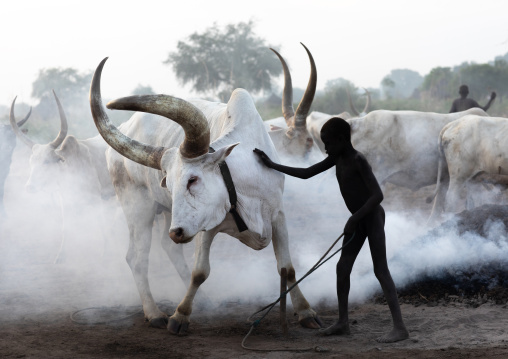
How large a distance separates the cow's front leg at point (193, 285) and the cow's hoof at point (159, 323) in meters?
0.33

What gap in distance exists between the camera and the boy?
4.31 m

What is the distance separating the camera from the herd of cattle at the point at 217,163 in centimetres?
448

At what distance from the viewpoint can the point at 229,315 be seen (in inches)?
219

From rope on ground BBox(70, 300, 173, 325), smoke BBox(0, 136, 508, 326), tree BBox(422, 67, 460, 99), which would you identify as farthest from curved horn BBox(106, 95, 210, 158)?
tree BBox(422, 67, 460, 99)

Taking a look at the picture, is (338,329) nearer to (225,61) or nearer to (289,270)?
(289,270)

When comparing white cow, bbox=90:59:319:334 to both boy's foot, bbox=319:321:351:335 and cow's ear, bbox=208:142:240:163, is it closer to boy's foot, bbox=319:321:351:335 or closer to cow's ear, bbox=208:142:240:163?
cow's ear, bbox=208:142:240:163

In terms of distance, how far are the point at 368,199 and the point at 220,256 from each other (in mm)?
4266

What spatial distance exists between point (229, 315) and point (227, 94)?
80.1 ft

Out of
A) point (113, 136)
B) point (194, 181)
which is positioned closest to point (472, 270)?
point (194, 181)

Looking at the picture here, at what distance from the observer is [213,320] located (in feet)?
17.8

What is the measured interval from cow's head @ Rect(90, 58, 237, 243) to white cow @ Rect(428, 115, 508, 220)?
171 inches

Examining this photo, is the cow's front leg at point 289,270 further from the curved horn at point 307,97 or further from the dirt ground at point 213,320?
the curved horn at point 307,97

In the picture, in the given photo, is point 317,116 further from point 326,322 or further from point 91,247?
point 326,322

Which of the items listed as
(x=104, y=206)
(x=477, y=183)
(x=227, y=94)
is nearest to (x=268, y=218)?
(x=477, y=183)
